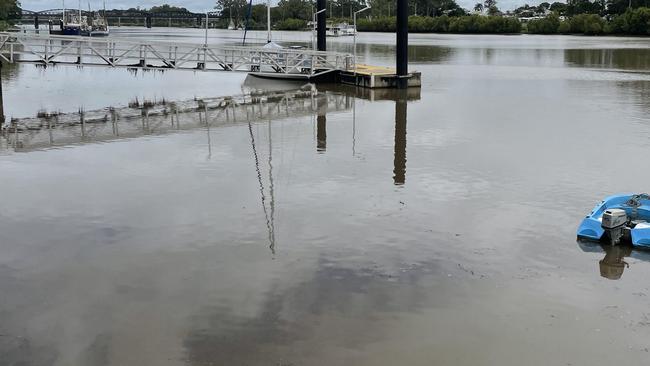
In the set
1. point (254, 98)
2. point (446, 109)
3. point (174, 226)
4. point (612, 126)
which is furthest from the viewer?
point (254, 98)

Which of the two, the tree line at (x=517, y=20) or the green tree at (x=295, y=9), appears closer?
the tree line at (x=517, y=20)

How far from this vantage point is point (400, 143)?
2202cm

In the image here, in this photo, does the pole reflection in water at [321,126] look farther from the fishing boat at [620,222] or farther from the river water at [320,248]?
the fishing boat at [620,222]

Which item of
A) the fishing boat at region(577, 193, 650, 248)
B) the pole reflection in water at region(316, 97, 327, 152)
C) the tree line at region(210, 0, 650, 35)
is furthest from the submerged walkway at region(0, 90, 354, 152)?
the tree line at region(210, 0, 650, 35)

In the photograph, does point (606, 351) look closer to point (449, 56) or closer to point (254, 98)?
point (254, 98)

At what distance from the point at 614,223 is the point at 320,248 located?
469 cm

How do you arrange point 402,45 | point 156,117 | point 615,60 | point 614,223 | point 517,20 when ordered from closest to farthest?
point 614,223 → point 156,117 → point 402,45 → point 615,60 → point 517,20

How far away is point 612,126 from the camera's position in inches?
982

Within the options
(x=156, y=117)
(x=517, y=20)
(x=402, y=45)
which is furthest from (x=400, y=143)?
(x=517, y=20)

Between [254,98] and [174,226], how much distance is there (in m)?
20.7

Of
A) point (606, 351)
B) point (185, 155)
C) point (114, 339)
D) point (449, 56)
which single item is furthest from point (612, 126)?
point (449, 56)

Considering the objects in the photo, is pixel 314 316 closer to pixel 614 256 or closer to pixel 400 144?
pixel 614 256

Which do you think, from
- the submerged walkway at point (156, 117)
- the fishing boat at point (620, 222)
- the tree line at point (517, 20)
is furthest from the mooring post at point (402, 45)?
the tree line at point (517, 20)

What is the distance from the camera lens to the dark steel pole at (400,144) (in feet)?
57.2
